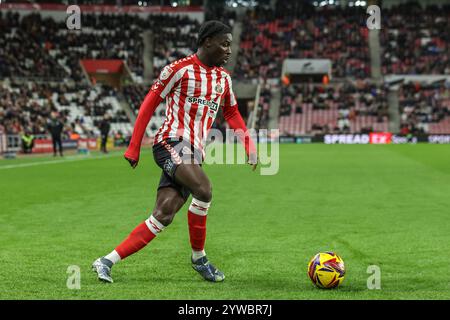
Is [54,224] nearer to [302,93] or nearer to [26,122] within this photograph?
[26,122]

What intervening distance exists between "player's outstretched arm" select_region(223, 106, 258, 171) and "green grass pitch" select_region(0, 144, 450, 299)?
1.16 metres

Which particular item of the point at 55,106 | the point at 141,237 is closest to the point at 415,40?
the point at 55,106

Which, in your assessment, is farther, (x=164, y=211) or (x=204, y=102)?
(x=204, y=102)

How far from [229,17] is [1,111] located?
28.4 meters

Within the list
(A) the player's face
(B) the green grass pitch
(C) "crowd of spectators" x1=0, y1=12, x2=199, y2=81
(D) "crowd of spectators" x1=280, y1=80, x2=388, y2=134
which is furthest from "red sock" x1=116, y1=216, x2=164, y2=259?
(C) "crowd of spectators" x1=0, y1=12, x2=199, y2=81

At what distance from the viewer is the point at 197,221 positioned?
6.34 metres

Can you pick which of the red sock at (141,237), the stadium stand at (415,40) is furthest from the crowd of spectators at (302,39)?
the red sock at (141,237)

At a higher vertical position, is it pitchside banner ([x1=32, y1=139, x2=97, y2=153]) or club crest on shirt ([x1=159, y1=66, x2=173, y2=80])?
club crest on shirt ([x1=159, y1=66, x2=173, y2=80])

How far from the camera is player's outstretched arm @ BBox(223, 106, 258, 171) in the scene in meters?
6.72

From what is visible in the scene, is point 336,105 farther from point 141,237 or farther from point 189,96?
point 141,237

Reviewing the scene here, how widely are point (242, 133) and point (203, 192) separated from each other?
1034mm

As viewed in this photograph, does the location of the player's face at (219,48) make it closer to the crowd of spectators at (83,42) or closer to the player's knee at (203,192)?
the player's knee at (203,192)

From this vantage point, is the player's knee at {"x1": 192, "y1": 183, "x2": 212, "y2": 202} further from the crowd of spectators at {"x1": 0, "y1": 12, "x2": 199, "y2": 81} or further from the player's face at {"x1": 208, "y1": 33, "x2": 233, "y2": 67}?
the crowd of spectators at {"x1": 0, "y1": 12, "x2": 199, "y2": 81}

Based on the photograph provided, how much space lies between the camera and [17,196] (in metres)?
13.9
